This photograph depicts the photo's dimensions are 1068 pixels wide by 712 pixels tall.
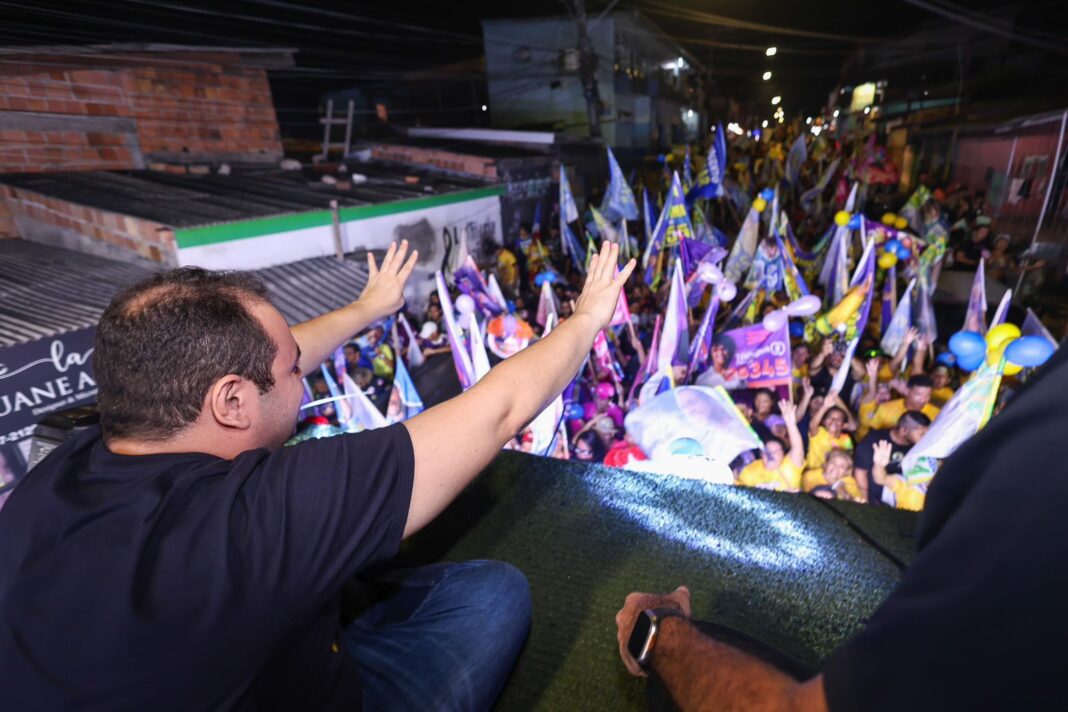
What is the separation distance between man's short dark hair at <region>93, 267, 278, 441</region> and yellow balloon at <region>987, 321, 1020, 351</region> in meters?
4.77

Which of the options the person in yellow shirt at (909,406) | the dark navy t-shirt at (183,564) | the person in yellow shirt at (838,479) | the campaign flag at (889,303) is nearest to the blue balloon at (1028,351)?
the person in yellow shirt at (909,406)

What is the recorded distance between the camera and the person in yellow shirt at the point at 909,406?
426 centimetres

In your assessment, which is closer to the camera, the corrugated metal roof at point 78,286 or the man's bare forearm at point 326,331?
the man's bare forearm at point 326,331

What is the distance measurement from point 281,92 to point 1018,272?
14209mm

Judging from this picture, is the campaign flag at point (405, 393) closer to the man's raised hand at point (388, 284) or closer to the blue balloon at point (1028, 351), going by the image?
the man's raised hand at point (388, 284)

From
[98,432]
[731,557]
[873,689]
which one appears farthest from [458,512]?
[873,689]

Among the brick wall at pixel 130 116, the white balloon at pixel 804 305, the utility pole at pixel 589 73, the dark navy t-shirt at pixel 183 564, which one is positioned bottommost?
the white balloon at pixel 804 305

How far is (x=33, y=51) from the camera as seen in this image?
436 cm

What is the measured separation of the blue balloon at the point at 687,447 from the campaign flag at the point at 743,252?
380 cm

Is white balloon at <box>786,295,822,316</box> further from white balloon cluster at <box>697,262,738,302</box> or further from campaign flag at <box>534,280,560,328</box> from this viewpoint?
campaign flag at <box>534,280,560,328</box>

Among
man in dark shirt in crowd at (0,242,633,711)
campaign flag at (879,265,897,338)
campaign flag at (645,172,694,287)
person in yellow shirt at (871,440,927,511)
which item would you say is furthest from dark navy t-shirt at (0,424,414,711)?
campaign flag at (645,172,694,287)

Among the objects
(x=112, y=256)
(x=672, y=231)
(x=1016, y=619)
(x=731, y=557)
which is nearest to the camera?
(x=1016, y=619)

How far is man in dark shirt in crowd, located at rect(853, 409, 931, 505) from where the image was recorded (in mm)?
3852

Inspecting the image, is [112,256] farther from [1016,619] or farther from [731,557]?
[1016,619]
